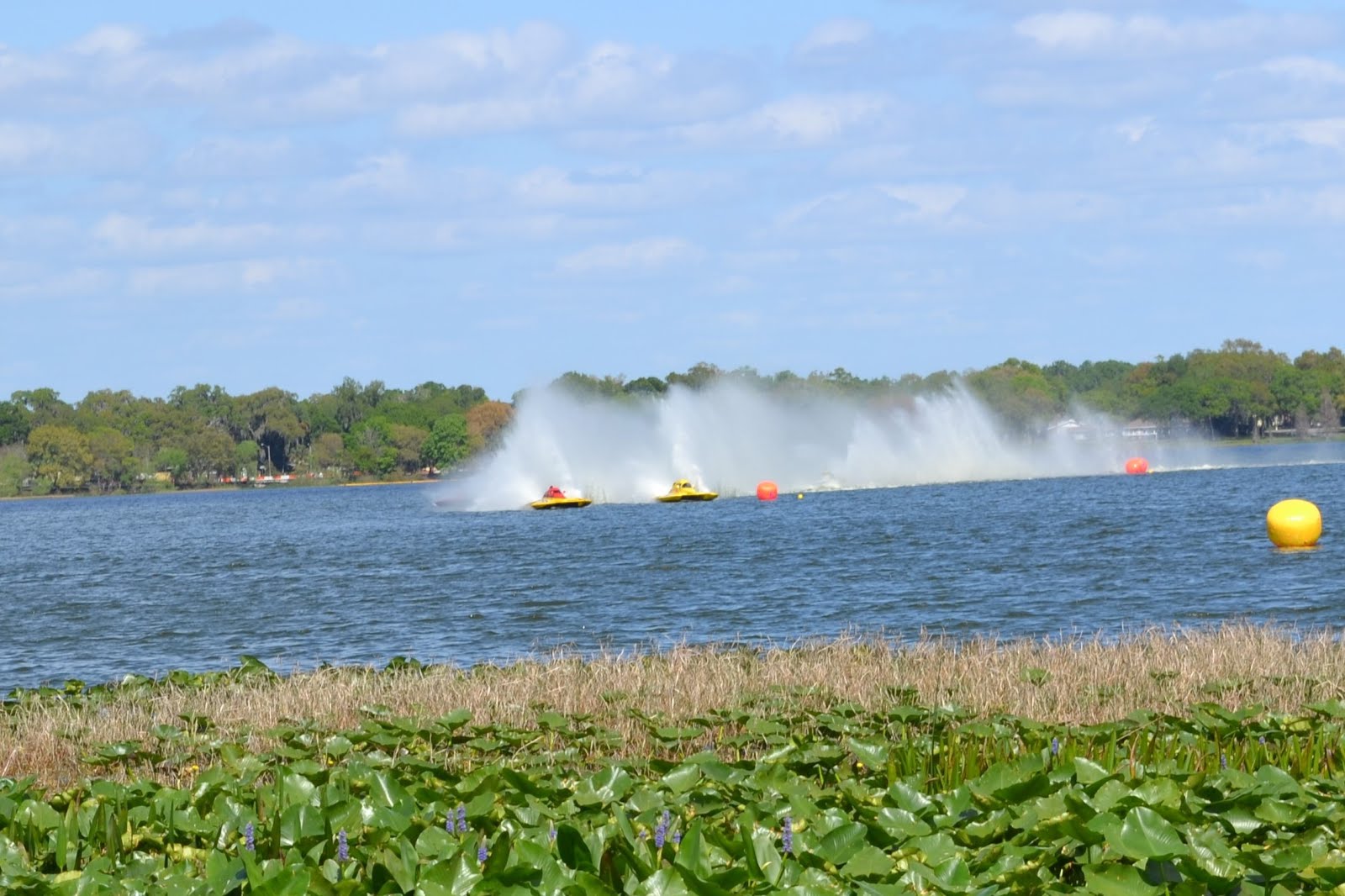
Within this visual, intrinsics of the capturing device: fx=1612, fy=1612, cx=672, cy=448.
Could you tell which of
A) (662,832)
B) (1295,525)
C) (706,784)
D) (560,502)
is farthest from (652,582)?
(560,502)

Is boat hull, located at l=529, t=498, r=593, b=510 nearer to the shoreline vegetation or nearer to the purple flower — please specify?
the shoreline vegetation

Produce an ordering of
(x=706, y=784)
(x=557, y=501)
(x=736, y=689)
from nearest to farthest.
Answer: (x=706, y=784) → (x=736, y=689) → (x=557, y=501)

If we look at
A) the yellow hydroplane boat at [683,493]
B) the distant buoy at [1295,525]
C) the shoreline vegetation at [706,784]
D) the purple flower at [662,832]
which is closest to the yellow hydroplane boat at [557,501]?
the yellow hydroplane boat at [683,493]

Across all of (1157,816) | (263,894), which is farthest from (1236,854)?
(263,894)

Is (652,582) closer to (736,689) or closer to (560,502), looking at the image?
(736,689)

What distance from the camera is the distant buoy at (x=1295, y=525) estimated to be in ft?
127

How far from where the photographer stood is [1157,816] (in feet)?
22.9

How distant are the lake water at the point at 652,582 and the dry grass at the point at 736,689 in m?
4.55

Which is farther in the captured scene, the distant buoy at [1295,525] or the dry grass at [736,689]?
the distant buoy at [1295,525]

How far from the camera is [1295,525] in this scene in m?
38.6

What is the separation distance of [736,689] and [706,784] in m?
5.36

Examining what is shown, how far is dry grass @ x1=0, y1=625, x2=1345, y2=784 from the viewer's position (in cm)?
1257

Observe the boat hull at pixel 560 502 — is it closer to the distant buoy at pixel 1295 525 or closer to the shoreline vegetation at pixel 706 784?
the distant buoy at pixel 1295 525

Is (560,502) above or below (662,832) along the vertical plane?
below
